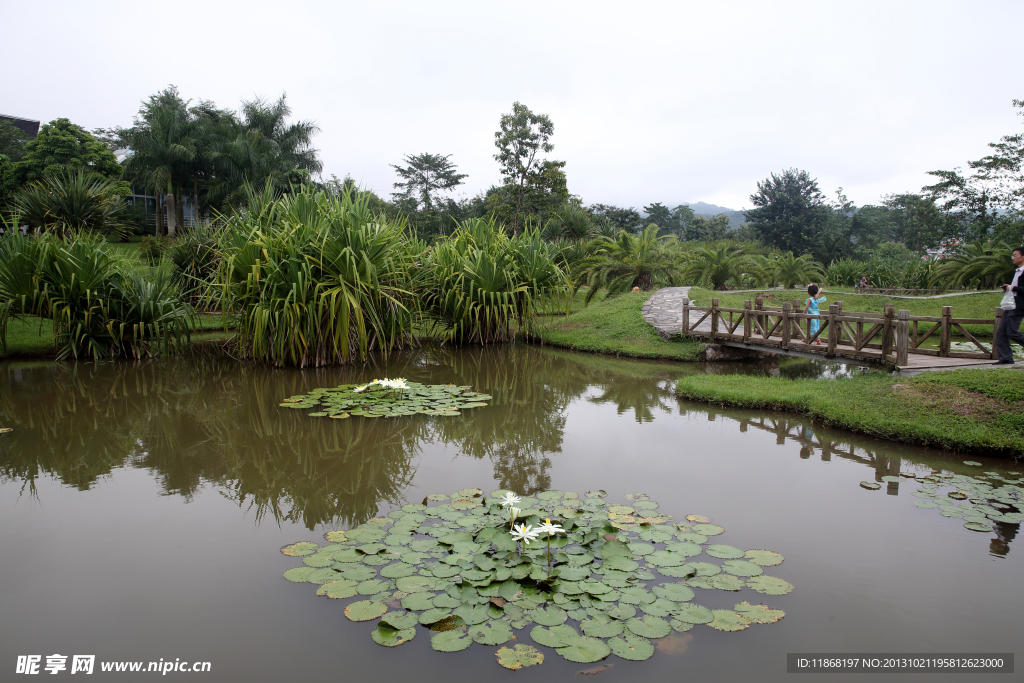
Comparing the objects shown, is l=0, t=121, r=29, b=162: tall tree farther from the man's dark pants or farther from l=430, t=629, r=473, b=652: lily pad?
the man's dark pants

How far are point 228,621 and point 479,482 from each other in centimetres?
195

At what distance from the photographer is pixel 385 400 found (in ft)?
20.5

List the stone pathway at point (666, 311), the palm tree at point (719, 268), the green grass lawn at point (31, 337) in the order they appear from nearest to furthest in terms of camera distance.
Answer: the green grass lawn at point (31, 337), the stone pathway at point (666, 311), the palm tree at point (719, 268)

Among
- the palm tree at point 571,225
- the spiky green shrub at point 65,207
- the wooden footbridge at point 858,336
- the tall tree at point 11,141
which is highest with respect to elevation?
the tall tree at point 11,141

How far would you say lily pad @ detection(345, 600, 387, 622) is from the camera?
2.51 meters

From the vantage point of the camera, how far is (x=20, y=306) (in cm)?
826

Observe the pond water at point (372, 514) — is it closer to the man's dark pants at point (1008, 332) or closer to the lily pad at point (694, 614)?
the lily pad at point (694, 614)

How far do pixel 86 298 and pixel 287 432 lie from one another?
5.35m

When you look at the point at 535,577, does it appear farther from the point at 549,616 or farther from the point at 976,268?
the point at 976,268

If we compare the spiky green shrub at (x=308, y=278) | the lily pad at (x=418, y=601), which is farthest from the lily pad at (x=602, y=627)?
the spiky green shrub at (x=308, y=278)

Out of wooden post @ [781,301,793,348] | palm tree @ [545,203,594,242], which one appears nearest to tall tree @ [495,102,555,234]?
palm tree @ [545,203,594,242]

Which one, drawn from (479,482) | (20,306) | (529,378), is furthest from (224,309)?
(479,482)

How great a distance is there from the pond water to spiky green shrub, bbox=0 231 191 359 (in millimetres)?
1549

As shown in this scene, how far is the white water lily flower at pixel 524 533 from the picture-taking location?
2.86m
